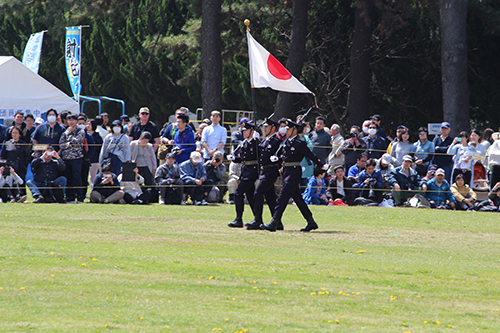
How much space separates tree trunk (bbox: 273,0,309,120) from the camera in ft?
79.7

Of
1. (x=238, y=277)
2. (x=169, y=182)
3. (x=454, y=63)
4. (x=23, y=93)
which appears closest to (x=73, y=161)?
(x=169, y=182)

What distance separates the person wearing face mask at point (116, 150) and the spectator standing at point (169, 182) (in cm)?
81

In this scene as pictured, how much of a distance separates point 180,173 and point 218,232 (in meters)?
5.02

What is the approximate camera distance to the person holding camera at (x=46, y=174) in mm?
15742

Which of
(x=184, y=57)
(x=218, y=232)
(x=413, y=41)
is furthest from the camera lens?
(x=184, y=57)

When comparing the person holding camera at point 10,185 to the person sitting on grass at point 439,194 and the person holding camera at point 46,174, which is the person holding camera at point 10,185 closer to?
the person holding camera at point 46,174

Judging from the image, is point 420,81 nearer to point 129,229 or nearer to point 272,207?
point 272,207

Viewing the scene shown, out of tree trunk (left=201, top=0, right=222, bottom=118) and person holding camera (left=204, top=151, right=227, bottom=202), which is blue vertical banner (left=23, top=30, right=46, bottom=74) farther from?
person holding camera (left=204, top=151, right=227, bottom=202)

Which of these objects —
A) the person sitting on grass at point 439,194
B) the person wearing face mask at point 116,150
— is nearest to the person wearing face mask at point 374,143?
the person sitting on grass at point 439,194

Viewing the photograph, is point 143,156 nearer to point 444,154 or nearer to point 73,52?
point 444,154

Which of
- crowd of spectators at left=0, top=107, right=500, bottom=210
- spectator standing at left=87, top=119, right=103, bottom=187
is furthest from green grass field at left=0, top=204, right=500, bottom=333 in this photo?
spectator standing at left=87, top=119, right=103, bottom=187

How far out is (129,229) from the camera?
11.8 meters

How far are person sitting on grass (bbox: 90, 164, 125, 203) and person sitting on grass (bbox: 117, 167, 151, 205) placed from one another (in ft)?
0.44

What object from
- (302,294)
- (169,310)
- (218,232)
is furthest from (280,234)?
(169,310)
